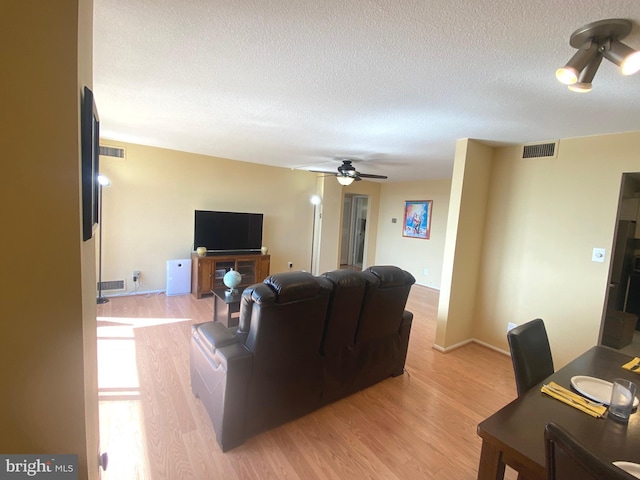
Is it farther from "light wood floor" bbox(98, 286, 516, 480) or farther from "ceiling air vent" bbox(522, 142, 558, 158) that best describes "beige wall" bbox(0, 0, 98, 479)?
"ceiling air vent" bbox(522, 142, 558, 158)

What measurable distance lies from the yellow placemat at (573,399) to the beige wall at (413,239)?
15.9ft

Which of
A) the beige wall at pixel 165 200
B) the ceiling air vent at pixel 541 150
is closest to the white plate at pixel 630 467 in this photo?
the ceiling air vent at pixel 541 150

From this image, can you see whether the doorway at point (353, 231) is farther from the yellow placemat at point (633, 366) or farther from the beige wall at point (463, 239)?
the yellow placemat at point (633, 366)

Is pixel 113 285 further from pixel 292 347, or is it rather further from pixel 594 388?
pixel 594 388

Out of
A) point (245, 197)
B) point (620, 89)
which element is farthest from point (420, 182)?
point (620, 89)

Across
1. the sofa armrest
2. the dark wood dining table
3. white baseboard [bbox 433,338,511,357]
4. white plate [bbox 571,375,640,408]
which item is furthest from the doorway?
the dark wood dining table

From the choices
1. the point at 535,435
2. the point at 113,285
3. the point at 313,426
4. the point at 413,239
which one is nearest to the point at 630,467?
the point at 535,435

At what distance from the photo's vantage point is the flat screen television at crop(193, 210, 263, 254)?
4.78 metres

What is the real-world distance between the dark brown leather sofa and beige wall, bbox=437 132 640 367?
4.66 ft

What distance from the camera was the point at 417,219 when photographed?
21.4ft

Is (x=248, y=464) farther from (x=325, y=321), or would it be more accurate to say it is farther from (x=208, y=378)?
(x=325, y=321)

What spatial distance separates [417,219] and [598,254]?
391cm

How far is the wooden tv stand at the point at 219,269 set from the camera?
457 cm

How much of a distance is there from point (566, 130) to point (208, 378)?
3.62 meters
